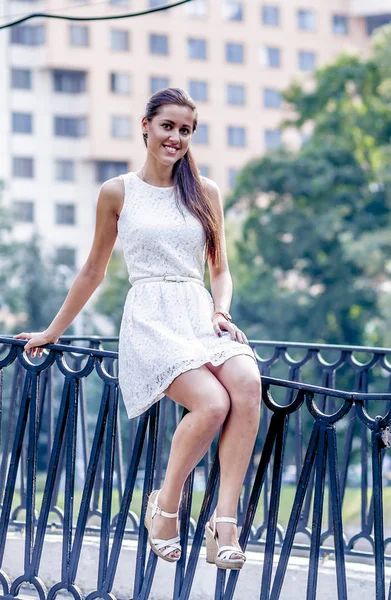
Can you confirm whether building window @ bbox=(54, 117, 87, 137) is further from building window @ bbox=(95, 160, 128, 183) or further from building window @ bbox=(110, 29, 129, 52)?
building window @ bbox=(110, 29, 129, 52)

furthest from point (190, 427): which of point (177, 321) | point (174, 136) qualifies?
point (174, 136)

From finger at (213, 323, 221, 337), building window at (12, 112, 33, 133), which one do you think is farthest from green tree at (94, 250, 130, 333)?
finger at (213, 323, 221, 337)

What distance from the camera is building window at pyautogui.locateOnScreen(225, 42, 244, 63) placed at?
6444 centimetres

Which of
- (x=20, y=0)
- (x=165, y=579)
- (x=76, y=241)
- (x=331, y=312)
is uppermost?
(x=20, y=0)

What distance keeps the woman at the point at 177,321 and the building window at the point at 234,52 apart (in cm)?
6132

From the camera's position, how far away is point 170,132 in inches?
177

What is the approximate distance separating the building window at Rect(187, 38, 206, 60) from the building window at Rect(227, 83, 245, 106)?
233 cm

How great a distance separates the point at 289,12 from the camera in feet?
216

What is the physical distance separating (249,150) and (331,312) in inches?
1266

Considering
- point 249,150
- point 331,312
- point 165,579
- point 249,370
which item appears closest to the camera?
point 249,370

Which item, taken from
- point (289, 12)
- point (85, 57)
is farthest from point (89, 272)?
point (289, 12)

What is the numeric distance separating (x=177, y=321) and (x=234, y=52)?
6208 centimetres

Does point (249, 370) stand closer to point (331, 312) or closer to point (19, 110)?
point (331, 312)

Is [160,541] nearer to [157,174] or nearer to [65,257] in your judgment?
[157,174]
